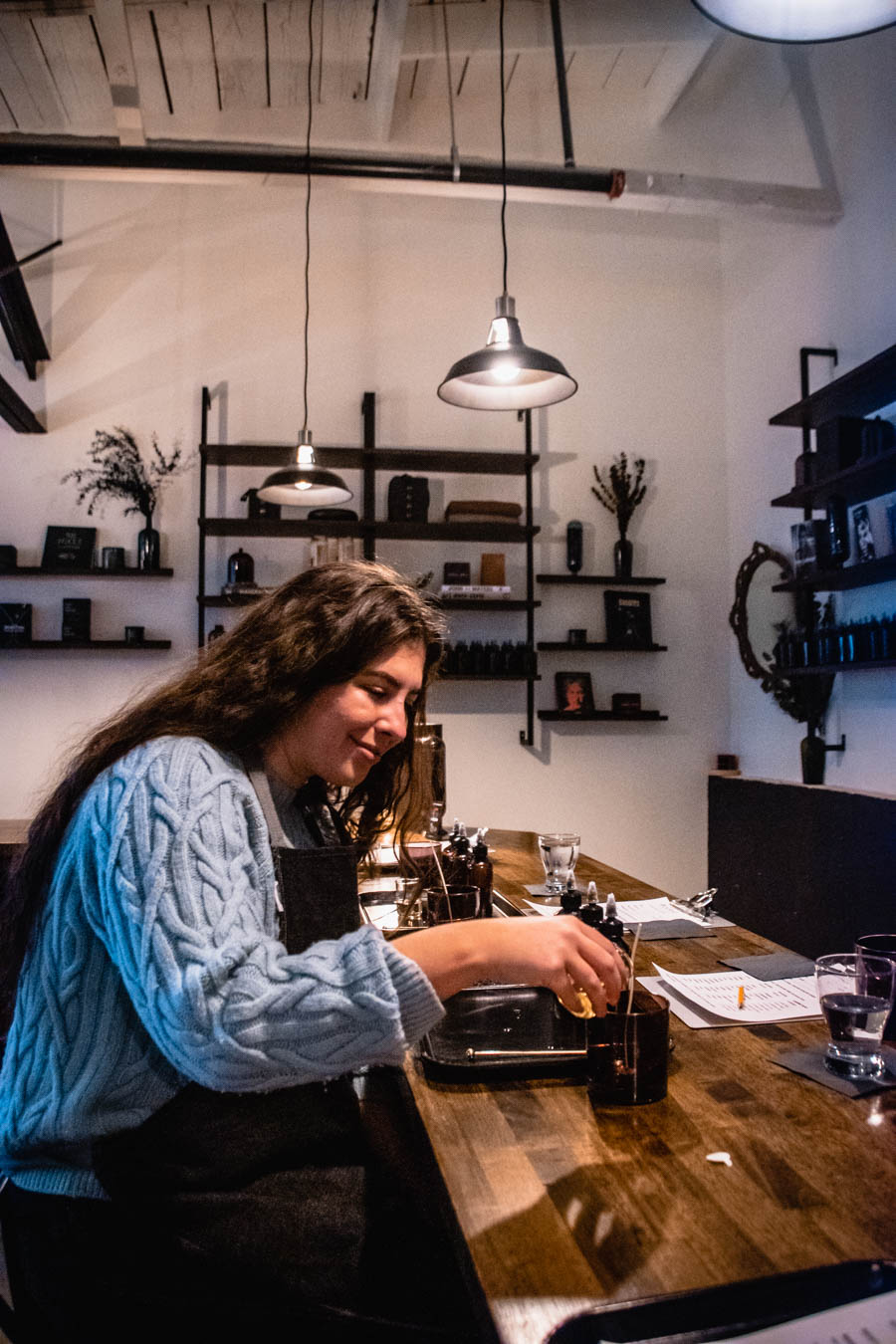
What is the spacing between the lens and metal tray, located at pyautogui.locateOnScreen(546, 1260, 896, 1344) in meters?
0.65

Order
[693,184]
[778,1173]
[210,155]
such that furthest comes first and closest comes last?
[693,184], [210,155], [778,1173]

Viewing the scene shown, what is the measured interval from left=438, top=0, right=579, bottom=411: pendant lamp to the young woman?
6.56ft

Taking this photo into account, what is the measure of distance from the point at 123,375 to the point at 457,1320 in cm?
474

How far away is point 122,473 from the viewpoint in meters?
4.66

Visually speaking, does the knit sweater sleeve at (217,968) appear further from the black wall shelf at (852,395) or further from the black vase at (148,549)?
the black vase at (148,549)

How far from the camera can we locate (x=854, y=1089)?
1024 mm

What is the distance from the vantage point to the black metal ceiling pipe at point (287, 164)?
387 cm

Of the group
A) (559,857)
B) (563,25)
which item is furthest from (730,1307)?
(563,25)

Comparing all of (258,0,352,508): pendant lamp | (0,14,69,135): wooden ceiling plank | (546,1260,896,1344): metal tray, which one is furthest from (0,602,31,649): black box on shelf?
(546,1260,896,1344): metal tray

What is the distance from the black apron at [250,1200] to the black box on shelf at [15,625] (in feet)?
12.9

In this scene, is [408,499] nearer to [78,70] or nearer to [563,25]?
[563,25]

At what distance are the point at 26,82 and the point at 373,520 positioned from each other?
2.59 metres

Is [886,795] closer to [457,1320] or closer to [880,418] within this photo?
[880,418]

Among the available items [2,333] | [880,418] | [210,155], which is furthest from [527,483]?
[2,333]
